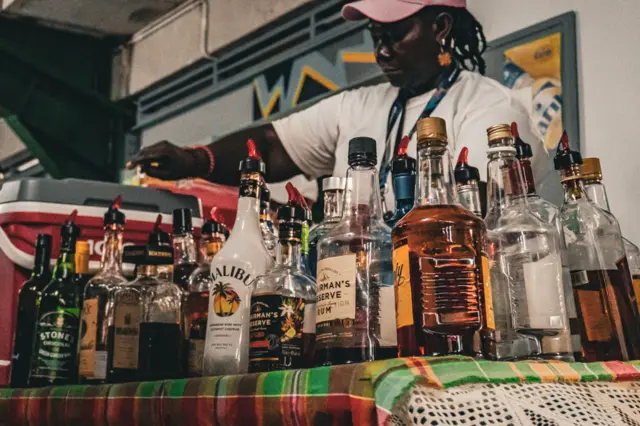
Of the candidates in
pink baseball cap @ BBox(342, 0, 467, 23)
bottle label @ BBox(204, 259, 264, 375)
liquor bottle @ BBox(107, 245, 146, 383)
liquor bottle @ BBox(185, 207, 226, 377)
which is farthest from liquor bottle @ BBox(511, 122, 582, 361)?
pink baseball cap @ BBox(342, 0, 467, 23)

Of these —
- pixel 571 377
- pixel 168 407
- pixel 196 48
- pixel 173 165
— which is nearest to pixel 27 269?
pixel 173 165

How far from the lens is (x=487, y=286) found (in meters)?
0.72

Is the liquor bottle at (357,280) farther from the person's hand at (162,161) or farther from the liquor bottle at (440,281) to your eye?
the person's hand at (162,161)

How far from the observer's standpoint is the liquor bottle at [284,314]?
2.70 ft

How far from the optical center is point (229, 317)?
0.89 metres

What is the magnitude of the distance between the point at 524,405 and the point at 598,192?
0.49m

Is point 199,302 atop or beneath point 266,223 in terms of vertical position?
beneath

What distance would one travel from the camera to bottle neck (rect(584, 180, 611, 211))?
98 cm

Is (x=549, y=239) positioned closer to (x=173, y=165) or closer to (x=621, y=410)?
(x=621, y=410)

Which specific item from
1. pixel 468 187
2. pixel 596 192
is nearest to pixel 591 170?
pixel 596 192

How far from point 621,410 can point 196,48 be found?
111 inches

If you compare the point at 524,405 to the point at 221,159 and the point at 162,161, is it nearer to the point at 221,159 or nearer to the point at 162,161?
the point at 162,161

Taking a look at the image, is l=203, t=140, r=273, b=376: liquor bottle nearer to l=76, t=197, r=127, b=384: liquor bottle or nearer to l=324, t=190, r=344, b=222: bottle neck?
l=324, t=190, r=344, b=222: bottle neck

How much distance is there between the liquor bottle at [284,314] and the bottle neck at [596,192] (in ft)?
1.34
